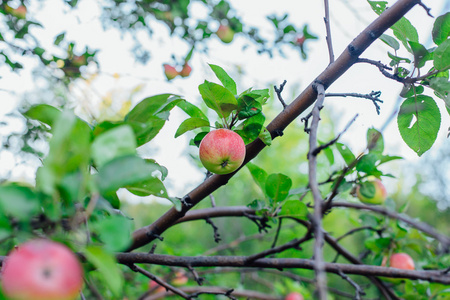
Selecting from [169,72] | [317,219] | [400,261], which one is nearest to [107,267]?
[317,219]

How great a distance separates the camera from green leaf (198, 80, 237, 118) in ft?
2.23

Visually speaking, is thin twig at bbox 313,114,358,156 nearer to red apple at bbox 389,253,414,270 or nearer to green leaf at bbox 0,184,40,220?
green leaf at bbox 0,184,40,220

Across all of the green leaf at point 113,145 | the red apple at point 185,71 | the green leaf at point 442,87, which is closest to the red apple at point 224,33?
the red apple at point 185,71

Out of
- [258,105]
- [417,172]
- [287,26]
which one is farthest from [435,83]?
[417,172]

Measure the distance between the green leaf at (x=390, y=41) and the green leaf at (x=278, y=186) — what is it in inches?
14.3

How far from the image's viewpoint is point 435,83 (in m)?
0.72

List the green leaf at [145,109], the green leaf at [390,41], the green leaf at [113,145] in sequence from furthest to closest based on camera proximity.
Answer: the green leaf at [390,41]
the green leaf at [145,109]
the green leaf at [113,145]

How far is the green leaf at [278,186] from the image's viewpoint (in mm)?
868

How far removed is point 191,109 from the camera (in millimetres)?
775

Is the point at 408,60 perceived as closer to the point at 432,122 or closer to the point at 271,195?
the point at 432,122

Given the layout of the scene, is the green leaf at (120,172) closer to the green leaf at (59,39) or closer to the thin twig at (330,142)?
the thin twig at (330,142)

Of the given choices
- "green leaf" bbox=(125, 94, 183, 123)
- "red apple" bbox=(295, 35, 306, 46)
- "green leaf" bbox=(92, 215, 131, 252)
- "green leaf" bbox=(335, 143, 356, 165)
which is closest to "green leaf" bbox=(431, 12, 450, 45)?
"green leaf" bbox=(335, 143, 356, 165)

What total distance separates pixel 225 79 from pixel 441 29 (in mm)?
478

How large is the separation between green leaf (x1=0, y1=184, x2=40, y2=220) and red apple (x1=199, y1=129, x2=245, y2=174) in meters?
0.36
